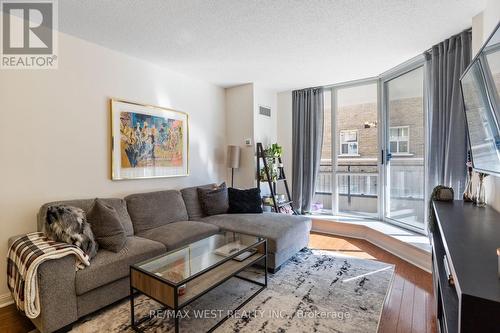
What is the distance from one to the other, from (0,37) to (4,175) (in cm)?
112

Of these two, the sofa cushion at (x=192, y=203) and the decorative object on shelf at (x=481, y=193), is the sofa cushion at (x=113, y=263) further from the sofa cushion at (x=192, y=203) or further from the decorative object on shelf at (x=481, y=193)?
the decorative object on shelf at (x=481, y=193)

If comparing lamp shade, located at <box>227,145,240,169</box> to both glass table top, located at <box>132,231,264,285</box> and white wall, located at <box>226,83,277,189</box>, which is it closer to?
white wall, located at <box>226,83,277,189</box>

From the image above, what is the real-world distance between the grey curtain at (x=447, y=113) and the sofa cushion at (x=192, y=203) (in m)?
2.75

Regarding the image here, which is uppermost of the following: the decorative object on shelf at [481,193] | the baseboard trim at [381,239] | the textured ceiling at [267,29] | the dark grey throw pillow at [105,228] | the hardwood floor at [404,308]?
the textured ceiling at [267,29]

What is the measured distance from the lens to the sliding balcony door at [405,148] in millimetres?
3148

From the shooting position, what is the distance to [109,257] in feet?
6.29

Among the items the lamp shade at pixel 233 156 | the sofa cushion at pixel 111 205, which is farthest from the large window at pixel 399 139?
the sofa cushion at pixel 111 205

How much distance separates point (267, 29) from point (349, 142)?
246cm

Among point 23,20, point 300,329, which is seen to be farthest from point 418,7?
point 23,20

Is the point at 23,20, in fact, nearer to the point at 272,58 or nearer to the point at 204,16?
the point at 204,16

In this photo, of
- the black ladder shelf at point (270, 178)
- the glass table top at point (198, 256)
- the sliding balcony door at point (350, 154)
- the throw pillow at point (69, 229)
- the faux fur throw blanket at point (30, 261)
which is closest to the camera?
the faux fur throw blanket at point (30, 261)

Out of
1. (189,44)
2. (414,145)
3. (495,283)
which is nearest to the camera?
(495,283)

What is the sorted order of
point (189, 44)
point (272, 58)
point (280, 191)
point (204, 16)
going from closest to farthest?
1. point (204, 16)
2. point (189, 44)
3. point (272, 58)
4. point (280, 191)

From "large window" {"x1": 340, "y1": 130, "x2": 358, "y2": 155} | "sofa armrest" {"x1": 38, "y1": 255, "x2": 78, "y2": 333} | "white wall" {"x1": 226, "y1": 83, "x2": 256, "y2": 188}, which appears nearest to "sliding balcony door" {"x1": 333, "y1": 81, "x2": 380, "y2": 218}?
"large window" {"x1": 340, "y1": 130, "x2": 358, "y2": 155}
